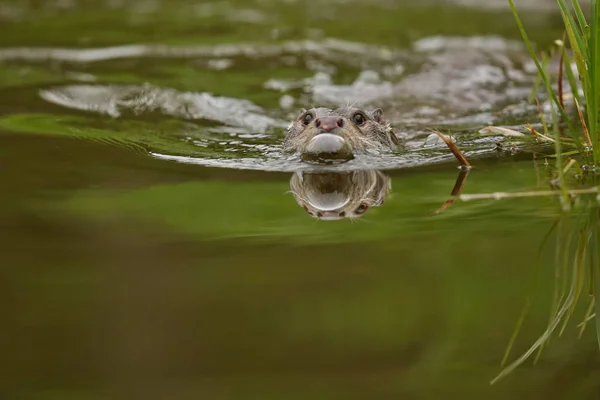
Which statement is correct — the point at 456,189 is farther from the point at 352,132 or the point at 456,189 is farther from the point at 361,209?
the point at 352,132

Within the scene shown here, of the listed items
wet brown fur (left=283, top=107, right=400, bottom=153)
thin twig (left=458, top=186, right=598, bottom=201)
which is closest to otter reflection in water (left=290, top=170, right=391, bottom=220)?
wet brown fur (left=283, top=107, right=400, bottom=153)

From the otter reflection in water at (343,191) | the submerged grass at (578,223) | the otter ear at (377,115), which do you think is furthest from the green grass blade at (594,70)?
the otter ear at (377,115)

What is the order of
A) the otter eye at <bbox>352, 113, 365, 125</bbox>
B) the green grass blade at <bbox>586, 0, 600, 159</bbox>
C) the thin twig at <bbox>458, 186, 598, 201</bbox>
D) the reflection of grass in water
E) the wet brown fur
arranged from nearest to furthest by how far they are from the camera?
1. the reflection of grass in water
2. the thin twig at <bbox>458, 186, 598, 201</bbox>
3. the green grass blade at <bbox>586, 0, 600, 159</bbox>
4. the wet brown fur
5. the otter eye at <bbox>352, 113, 365, 125</bbox>

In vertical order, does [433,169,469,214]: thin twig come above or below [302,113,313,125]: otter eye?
below

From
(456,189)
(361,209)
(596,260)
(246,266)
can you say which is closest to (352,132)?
(456,189)

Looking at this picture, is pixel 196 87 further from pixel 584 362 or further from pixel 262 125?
pixel 584 362

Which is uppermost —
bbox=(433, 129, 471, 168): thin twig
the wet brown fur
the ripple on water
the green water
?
the ripple on water

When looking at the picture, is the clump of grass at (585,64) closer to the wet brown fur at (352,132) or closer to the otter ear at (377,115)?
the wet brown fur at (352,132)

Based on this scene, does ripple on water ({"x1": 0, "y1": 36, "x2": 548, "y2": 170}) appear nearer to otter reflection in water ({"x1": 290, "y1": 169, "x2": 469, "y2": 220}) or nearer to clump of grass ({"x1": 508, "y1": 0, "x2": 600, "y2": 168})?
otter reflection in water ({"x1": 290, "y1": 169, "x2": 469, "y2": 220})

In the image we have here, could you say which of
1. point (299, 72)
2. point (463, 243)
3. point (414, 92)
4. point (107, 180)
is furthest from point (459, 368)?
point (299, 72)
